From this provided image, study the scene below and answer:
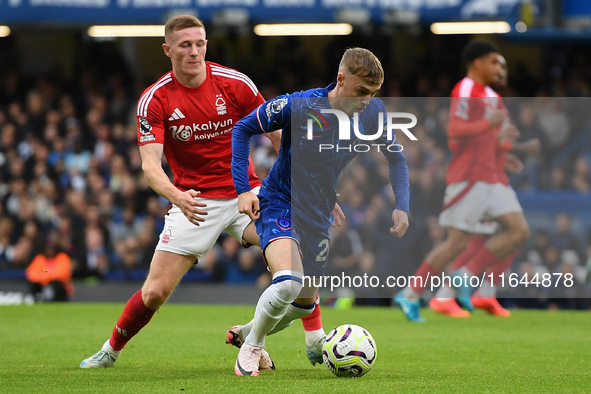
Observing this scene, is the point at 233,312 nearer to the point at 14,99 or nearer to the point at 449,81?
the point at 449,81

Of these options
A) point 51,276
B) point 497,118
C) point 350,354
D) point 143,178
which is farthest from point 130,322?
point 143,178

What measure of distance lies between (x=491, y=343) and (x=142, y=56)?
46.6 feet

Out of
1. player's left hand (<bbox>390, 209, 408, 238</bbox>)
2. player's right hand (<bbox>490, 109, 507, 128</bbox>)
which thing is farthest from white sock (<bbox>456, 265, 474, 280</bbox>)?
player's left hand (<bbox>390, 209, 408, 238</bbox>)

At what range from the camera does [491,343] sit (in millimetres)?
7137

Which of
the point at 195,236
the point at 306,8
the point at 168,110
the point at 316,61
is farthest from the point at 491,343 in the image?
the point at 316,61

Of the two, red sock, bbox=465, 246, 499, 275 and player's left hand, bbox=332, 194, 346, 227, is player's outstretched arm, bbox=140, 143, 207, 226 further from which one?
red sock, bbox=465, 246, 499, 275

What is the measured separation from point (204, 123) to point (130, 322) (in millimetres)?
1455

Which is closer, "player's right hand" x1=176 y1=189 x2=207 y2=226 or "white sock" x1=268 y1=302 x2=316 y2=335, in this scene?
"player's right hand" x1=176 y1=189 x2=207 y2=226

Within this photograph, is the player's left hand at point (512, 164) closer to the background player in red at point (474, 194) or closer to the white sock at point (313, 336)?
the background player in red at point (474, 194)

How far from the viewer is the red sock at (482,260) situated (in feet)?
29.3

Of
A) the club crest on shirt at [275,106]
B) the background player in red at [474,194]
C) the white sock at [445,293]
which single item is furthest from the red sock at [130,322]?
the white sock at [445,293]

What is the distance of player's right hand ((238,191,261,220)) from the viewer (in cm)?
505

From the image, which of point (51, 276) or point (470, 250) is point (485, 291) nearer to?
point (470, 250)

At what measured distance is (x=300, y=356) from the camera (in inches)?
254
